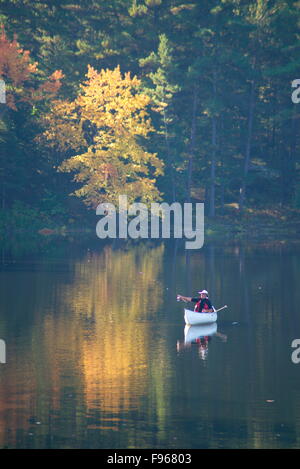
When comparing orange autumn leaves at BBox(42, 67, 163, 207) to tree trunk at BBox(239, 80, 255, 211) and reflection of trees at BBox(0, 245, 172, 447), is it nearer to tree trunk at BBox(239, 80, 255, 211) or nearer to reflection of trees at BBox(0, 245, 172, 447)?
tree trunk at BBox(239, 80, 255, 211)

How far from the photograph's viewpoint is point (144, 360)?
2822cm

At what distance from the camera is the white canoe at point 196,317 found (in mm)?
33938

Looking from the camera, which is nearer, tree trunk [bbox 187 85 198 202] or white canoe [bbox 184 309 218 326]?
white canoe [bbox 184 309 218 326]

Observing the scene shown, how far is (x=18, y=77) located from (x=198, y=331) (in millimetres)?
41759

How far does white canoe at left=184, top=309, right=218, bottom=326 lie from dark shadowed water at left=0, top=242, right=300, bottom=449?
0.39 m

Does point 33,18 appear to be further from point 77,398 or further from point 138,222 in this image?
point 77,398

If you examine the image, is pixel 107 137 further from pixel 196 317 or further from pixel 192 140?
pixel 196 317

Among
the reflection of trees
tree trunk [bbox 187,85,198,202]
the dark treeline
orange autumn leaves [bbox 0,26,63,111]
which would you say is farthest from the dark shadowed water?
tree trunk [bbox 187,85,198,202]

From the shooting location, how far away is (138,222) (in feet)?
249

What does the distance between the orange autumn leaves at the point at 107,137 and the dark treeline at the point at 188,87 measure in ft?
4.75

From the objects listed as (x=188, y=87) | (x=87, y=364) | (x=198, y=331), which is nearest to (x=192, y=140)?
(x=188, y=87)

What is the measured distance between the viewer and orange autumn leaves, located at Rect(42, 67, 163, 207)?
73000 mm

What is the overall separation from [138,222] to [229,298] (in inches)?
1400

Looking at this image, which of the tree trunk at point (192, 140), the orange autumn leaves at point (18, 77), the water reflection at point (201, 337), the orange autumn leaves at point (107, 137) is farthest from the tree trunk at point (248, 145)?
the water reflection at point (201, 337)
